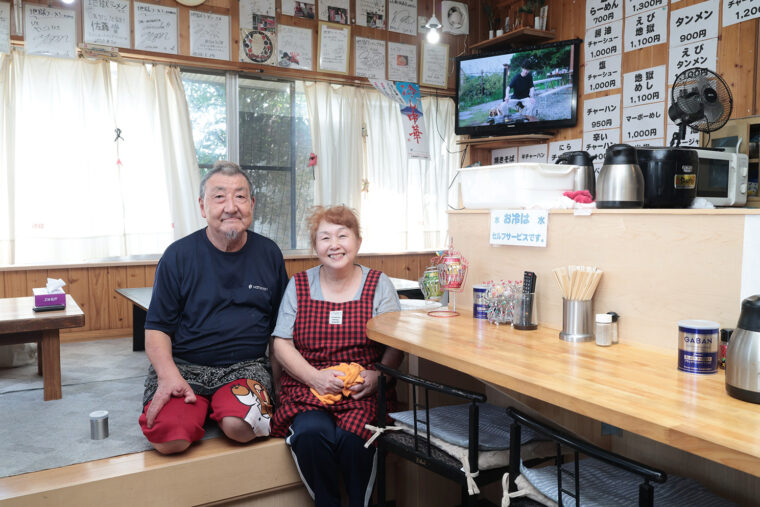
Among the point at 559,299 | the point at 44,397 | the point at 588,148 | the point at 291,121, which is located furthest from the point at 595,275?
the point at 291,121

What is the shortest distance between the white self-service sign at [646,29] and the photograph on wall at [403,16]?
1.90m

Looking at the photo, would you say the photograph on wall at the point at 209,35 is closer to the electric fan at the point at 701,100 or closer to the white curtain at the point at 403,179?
the white curtain at the point at 403,179

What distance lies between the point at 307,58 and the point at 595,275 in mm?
3946

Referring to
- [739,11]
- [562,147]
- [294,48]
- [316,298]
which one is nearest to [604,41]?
[562,147]

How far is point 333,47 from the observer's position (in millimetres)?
5219

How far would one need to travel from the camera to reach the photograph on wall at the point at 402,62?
18.2ft

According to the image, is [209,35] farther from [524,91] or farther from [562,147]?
[562,147]

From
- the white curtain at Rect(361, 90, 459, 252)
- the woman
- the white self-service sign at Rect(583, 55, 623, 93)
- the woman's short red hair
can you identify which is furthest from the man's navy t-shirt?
the white self-service sign at Rect(583, 55, 623, 93)

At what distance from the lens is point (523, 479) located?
4.73 feet

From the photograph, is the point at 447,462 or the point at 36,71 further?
the point at 36,71

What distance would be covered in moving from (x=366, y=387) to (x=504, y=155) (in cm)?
419

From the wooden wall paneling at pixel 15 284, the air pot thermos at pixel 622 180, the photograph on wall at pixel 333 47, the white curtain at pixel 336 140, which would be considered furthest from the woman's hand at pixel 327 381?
the photograph on wall at pixel 333 47

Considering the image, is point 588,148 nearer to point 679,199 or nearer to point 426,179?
point 426,179

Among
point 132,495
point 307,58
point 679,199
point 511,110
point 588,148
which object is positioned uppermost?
point 307,58
